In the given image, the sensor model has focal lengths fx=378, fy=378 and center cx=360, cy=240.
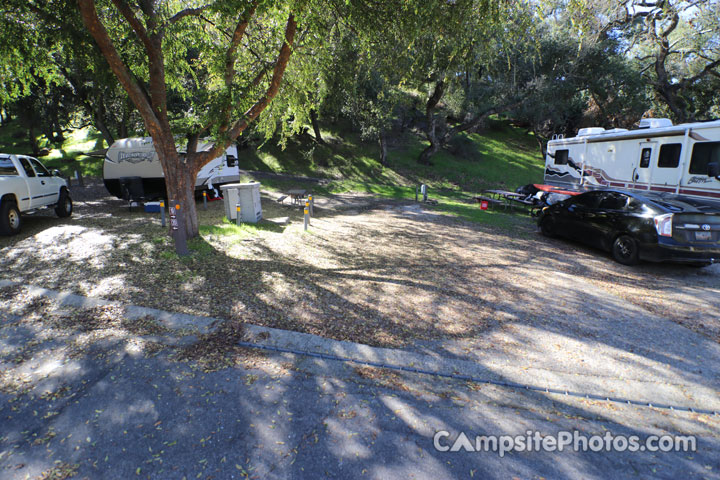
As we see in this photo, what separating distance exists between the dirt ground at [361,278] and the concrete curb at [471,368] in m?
0.23

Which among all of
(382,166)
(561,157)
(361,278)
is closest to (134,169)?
(361,278)

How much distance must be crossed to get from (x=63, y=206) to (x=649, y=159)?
61.0 feet

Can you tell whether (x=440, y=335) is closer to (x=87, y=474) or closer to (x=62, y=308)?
(x=87, y=474)

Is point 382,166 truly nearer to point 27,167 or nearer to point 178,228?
point 27,167

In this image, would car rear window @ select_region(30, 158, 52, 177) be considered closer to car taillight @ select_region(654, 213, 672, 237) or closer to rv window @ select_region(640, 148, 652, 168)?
car taillight @ select_region(654, 213, 672, 237)

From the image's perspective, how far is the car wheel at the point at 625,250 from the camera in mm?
7912

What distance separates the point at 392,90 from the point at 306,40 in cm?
1094

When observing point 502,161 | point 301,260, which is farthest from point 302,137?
point 301,260

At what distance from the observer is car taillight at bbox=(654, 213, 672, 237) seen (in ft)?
24.1

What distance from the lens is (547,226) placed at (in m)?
10.8

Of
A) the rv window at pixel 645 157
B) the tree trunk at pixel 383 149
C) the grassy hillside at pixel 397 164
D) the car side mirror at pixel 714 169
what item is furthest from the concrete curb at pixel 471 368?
the tree trunk at pixel 383 149

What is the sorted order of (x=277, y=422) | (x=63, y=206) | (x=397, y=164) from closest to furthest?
(x=277, y=422), (x=63, y=206), (x=397, y=164)

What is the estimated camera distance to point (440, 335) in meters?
4.67

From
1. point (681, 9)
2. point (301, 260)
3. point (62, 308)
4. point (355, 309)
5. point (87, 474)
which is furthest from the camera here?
point (681, 9)
